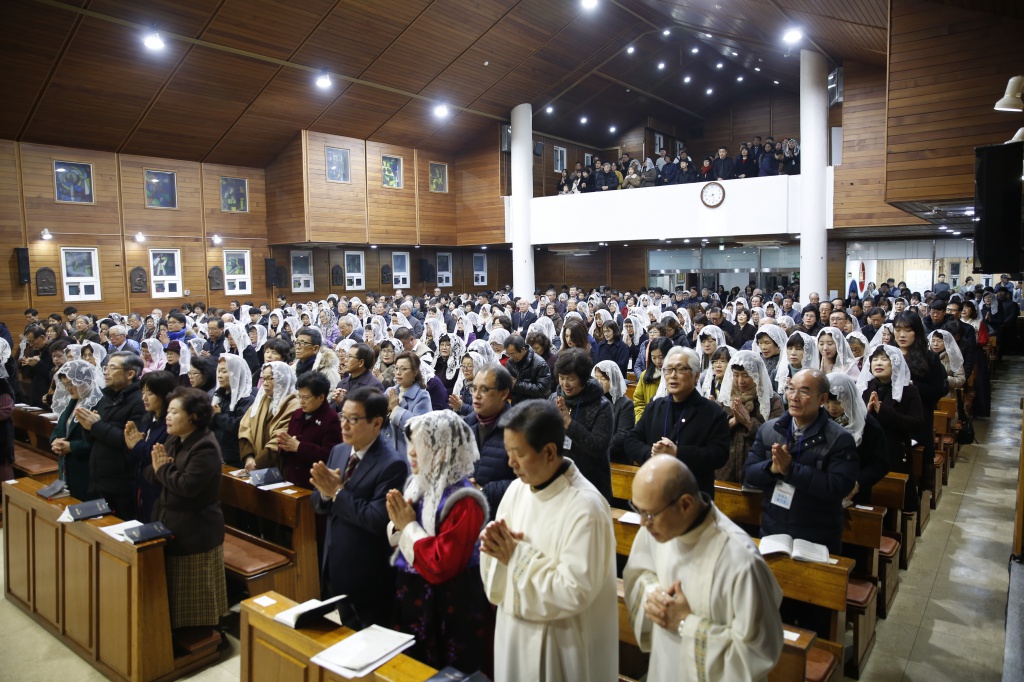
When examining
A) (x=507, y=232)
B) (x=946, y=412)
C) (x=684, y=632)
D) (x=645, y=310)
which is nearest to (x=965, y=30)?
(x=946, y=412)

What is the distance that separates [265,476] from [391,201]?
14775 millimetres

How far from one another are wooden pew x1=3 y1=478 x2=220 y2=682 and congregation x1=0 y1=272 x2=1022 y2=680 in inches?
6.6

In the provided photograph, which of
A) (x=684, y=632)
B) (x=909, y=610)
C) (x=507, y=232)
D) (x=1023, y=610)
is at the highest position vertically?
(x=507, y=232)

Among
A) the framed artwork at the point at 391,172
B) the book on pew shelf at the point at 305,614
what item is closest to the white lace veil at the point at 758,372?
the book on pew shelf at the point at 305,614

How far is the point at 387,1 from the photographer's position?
41.3 ft

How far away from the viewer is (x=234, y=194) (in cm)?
1688

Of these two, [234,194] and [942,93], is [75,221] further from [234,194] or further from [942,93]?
[942,93]

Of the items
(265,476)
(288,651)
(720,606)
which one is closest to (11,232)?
(265,476)

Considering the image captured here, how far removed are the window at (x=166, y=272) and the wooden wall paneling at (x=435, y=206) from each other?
6316 mm

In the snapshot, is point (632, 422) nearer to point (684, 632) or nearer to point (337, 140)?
point (684, 632)

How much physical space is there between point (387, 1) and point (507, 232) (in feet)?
25.3

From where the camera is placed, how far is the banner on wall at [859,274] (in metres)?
17.6

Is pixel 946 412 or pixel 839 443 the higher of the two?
pixel 839 443

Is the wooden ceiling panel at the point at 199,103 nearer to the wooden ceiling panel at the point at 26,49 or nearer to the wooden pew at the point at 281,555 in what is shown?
the wooden ceiling panel at the point at 26,49
